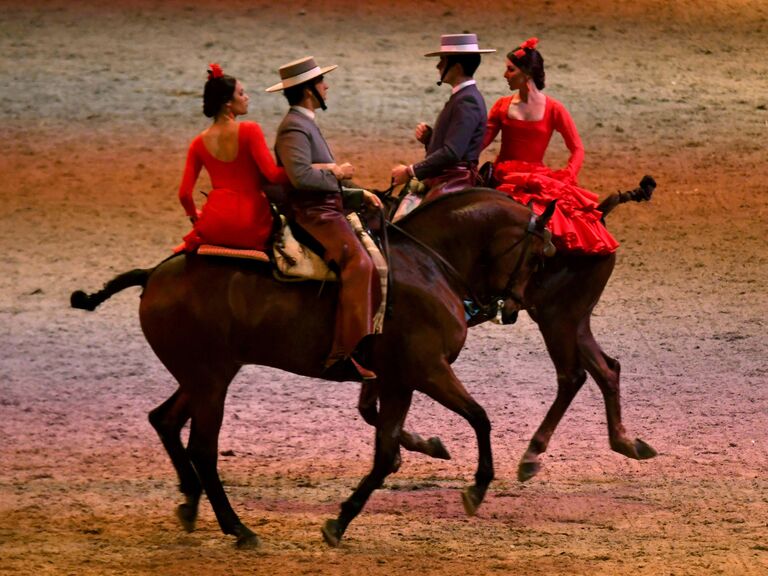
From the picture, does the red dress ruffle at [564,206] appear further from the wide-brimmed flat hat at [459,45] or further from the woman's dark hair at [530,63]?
the wide-brimmed flat hat at [459,45]

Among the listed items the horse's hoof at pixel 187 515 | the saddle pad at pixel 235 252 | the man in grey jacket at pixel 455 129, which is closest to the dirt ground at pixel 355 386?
the horse's hoof at pixel 187 515

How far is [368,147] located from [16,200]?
357 centimetres

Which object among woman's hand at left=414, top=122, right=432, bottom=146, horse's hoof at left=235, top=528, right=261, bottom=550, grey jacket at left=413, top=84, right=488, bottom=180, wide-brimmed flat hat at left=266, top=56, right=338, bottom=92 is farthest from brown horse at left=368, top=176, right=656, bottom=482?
wide-brimmed flat hat at left=266, top=56, right=338, bottom=92

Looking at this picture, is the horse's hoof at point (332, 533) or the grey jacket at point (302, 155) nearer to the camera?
the grey jacket at point (302, 155)

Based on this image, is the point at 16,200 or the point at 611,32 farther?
the point at 611,32

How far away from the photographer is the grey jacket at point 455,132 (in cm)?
909

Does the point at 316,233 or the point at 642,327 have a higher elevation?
the point at 316,233

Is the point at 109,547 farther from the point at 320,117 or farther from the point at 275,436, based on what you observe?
the point at 320,117

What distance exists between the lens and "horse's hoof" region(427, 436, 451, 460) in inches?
366

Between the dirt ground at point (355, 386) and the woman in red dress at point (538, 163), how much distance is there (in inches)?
56.1

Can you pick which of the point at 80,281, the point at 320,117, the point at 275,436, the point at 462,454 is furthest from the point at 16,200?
the point at 462,454

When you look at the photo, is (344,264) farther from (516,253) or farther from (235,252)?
(516,253)

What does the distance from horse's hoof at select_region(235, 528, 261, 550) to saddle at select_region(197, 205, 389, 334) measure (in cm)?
126

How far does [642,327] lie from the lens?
39.0ft
